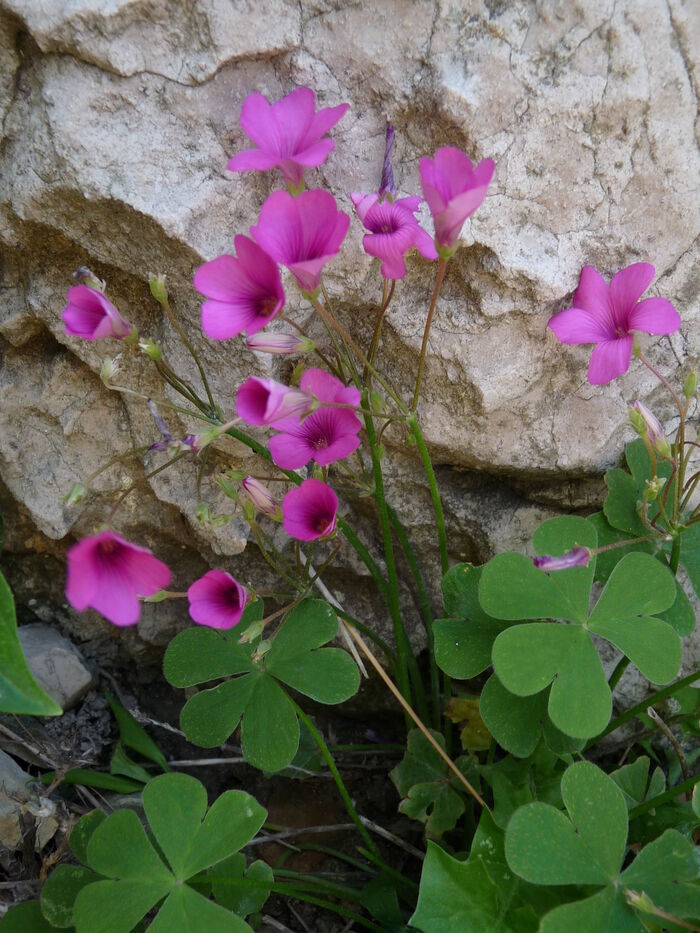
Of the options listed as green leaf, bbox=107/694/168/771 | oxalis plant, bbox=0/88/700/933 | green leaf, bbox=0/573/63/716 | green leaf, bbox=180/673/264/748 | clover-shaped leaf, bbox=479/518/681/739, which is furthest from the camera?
green leaf, bbox=107/694/168/771

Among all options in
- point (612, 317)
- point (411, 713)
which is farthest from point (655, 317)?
point (411, 713)

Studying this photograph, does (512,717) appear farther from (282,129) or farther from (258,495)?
(282,129)

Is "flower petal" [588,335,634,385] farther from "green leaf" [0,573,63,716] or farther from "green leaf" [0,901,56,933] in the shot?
"green leaf" [0,901,56,933]

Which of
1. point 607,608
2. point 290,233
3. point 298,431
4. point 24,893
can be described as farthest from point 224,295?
point 24,893

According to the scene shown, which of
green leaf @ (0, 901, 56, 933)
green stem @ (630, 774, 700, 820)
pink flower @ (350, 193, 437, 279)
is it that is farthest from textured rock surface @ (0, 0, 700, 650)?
green leaf @ (0, 901, 56, 933)

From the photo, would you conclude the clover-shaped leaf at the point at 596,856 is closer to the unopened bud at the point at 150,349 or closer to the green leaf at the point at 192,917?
the green leaf at the point at 192,917
